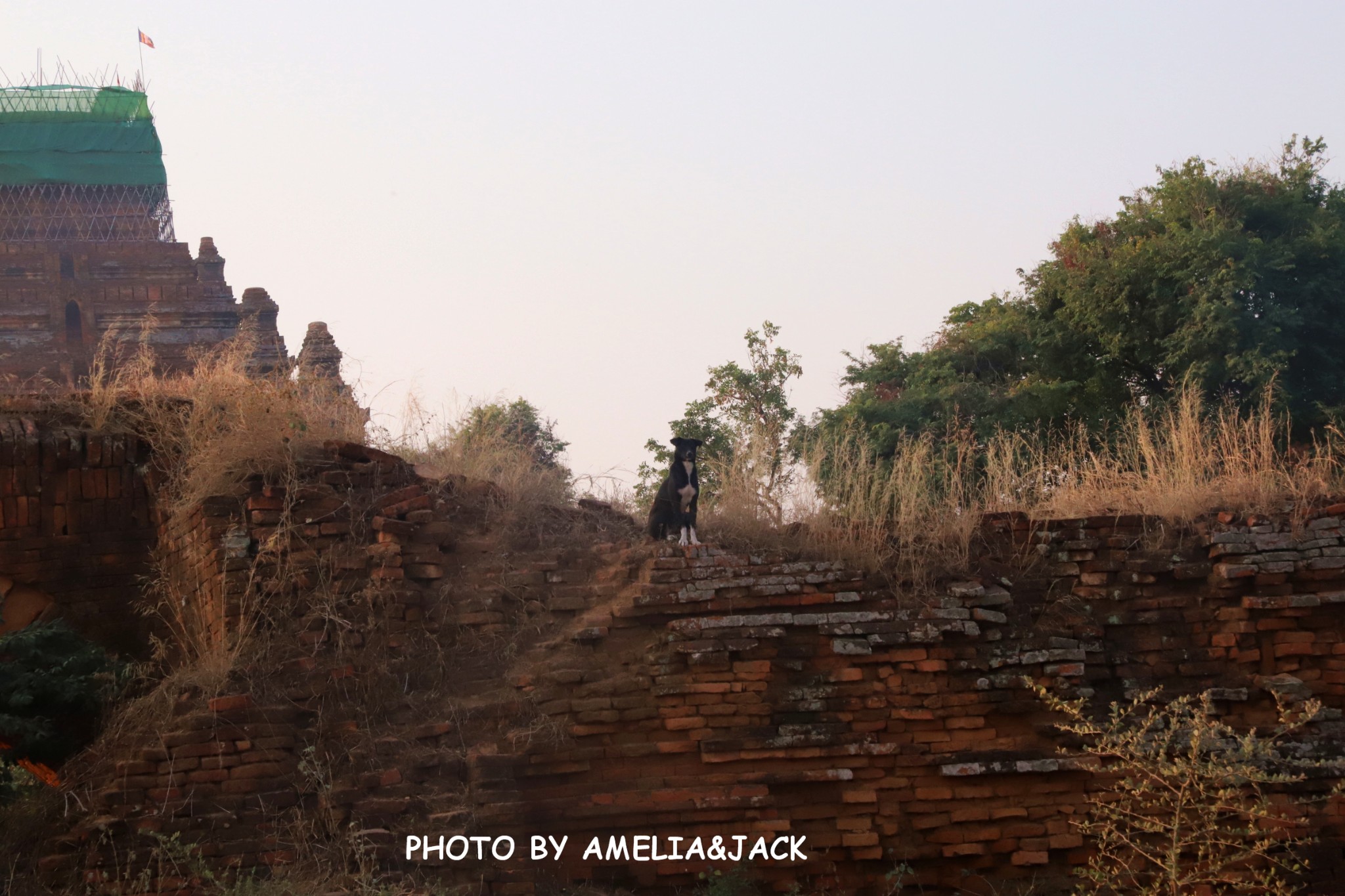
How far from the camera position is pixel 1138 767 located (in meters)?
6.29

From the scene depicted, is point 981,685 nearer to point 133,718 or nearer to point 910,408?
point 133,718

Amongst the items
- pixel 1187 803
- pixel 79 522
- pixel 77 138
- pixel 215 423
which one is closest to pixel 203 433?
pixel 215 423

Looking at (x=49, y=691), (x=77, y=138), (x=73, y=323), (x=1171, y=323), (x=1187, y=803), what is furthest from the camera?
(x=77, y=138)

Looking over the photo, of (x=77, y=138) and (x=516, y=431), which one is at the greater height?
(x=77, y=138)

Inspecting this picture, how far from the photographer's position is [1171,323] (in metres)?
12.7

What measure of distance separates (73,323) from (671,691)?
15606 mm

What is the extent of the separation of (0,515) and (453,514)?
2.92m

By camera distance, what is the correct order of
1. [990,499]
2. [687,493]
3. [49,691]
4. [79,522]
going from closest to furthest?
1. [49,691]
2. [687,493]
3. [79,522]
4. [990,499]

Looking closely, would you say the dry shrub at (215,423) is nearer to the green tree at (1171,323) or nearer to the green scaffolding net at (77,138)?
the green tree at (1171,323)

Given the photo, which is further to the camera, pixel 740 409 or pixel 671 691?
pixel 740 409

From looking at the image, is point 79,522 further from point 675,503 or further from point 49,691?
point 675,503

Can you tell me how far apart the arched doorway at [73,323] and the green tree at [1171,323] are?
1226cm

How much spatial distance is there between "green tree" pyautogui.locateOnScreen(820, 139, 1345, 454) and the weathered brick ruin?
15.8 ft

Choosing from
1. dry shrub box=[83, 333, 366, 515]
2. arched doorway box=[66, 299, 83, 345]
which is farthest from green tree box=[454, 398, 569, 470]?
arched doorway box=[66, 299, 83, 345]
